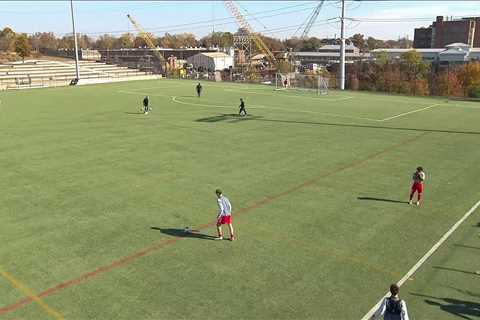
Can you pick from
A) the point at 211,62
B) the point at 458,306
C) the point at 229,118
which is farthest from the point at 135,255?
the point at 211,62

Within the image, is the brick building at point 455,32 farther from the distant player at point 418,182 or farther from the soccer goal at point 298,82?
the distant player at point 418,182

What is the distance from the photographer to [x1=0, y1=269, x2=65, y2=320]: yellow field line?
9.59m

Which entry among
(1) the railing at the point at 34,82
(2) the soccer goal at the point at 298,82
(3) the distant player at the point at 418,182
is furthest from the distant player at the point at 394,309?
(1) the railing at the point at 34,82

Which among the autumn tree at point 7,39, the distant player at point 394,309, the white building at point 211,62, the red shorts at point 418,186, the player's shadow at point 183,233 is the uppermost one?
the autumn tree at point 7,39

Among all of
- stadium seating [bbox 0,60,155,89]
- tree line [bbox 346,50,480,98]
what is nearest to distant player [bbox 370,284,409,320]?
stadium seating [bbox 0,60,155,89]

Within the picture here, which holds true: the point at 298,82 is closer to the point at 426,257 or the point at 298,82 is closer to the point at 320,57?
the point at 426,257

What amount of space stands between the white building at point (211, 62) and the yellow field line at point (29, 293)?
396 ft

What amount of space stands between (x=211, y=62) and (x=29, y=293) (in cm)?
12348

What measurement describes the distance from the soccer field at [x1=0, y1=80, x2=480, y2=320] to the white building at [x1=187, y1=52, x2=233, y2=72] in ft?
329

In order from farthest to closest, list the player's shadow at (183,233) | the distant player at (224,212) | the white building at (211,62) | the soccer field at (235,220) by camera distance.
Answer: the white building at (211,62)
the player's shadow at (183,233)
the distant player at (224,212)
the soccer field at (235,220)

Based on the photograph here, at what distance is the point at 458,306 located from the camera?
9.96m

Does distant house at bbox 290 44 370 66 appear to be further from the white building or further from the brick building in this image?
the white building

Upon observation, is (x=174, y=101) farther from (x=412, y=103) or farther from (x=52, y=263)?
(x=52, y=263)

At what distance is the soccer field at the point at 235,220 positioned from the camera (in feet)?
33.6
